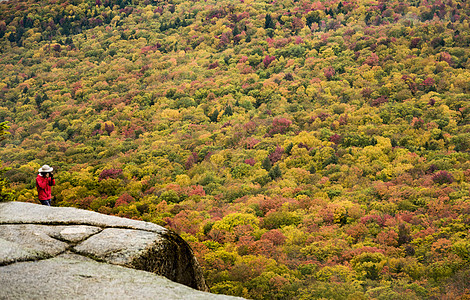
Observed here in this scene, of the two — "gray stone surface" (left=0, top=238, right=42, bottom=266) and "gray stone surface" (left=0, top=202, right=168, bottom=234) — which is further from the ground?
"gray stone surface" (left=0, top=238, right=42, bottom=266)

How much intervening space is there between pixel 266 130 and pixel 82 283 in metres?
59.3

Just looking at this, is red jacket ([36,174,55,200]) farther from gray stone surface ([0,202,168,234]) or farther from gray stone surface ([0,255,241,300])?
gray stone surface ([0,255,241,300])

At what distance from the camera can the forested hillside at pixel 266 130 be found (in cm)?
2783

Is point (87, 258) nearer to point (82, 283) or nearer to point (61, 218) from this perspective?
point (82, 283)

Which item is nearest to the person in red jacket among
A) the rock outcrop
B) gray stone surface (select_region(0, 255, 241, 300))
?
the rock outcrop

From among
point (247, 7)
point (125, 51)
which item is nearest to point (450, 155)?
point (247, 7)

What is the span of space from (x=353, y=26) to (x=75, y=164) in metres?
71.2

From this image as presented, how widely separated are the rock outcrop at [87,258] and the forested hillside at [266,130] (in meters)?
9.09

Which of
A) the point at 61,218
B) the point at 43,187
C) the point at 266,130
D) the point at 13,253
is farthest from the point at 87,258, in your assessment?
the point at 266,130

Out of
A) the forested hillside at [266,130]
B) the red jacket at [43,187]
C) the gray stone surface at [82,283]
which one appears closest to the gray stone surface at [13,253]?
the gray stone surface at [82,283]

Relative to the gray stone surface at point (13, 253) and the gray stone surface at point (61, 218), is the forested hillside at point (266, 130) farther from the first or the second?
the gray stone surface at point (13, 253)

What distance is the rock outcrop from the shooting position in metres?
7.29

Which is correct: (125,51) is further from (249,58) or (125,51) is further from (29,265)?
(29,265)

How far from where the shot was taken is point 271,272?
22.9 metres
